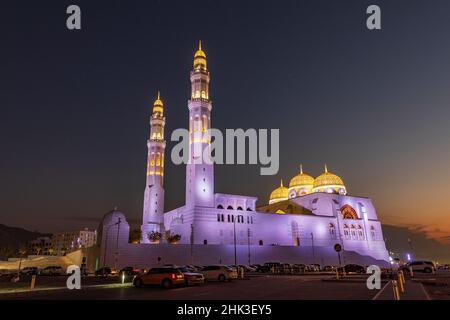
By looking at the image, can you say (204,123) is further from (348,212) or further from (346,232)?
(348,212)

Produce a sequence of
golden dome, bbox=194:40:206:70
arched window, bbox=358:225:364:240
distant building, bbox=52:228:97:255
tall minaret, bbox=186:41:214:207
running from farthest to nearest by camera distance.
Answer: distant building, bbox=52:228:97:255
arched window, bbox=358:225:364:240
golden dome, bbox=194:40:206:70
tall minaret, bbox=186:41:214:207

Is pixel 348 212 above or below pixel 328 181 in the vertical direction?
below

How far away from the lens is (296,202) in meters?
101

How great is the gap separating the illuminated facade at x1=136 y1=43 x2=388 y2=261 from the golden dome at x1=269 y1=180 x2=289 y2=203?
3.23 metres

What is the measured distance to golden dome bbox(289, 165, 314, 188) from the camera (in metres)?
107

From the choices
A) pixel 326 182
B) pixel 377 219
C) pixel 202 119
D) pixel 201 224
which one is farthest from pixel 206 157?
pixel 377 219

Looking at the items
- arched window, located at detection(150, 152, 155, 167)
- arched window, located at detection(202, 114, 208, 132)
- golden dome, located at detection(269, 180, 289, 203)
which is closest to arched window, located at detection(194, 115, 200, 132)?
arched window, located at detection(202, 114, 208, 132)

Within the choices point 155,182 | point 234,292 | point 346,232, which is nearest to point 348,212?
point 346,232

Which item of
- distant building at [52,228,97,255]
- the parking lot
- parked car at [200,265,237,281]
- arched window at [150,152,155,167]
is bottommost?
the parking lot

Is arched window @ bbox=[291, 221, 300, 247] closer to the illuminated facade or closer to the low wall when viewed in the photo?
the illuminated facade

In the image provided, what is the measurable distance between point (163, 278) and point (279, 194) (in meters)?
92.0

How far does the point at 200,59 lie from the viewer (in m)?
81.9
